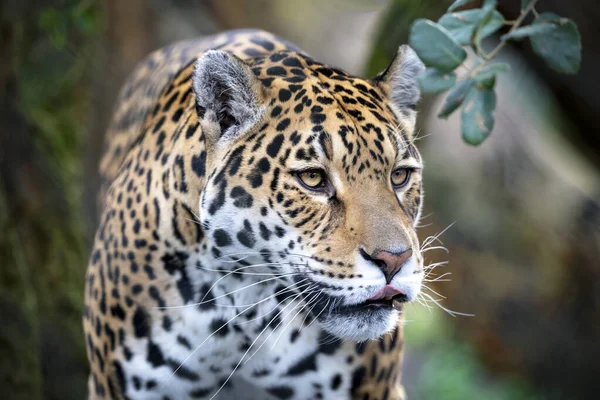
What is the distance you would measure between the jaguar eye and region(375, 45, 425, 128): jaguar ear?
28.8 inches

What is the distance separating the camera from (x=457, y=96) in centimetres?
378

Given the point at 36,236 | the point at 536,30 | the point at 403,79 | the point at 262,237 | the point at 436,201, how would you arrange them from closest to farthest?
the point at 536,30 < the point at 262,237 < the point at 403,79 < the point at 36,236 < the point at 436,201

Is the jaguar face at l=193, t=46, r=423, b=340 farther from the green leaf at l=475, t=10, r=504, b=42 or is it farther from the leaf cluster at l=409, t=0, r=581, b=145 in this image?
the green leaf at l=475, t=10, r=504, b=42

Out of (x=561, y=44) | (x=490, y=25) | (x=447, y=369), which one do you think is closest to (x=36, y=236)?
(x=490, y=25)

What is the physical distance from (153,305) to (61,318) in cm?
366

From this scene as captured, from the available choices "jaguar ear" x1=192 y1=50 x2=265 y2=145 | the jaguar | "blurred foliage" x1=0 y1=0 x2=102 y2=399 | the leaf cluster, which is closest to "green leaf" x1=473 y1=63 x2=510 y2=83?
the leaf cluster

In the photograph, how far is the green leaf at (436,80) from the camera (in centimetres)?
374

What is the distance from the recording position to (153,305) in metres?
4.25

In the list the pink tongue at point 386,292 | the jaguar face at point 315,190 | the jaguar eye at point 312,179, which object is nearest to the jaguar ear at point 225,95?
the jaguar face at point 315,190

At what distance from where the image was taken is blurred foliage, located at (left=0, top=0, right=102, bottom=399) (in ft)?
22.8

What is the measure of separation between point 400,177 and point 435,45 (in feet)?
2.06

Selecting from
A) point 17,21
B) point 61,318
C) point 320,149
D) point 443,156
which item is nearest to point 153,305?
point 320,149

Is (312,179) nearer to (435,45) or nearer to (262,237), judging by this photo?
(262,237)

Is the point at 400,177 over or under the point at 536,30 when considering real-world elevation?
under
